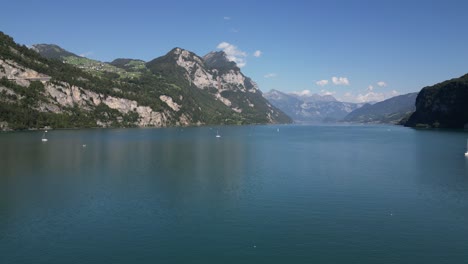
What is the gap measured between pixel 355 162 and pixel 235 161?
2930cm

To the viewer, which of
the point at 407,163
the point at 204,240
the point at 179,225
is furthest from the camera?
the point at 407,163

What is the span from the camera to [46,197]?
50.7 metres

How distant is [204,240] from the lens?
34.8 metres

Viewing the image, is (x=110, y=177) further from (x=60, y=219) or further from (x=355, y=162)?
(x=355, y=162)

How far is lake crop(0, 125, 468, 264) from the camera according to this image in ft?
105

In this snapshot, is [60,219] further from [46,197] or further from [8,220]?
[46,197]

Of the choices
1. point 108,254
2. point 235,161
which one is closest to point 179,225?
point 108,254

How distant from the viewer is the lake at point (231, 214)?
32031 mm

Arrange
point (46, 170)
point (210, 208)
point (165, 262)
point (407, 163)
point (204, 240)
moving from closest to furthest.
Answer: point (165, 262) < point (204, 240) < point (210, 208) < point (46, 170) < point (407, 163)

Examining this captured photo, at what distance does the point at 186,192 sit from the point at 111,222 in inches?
629

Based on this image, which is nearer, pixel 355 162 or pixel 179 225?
pixel 179 225

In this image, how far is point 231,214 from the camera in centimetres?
4334

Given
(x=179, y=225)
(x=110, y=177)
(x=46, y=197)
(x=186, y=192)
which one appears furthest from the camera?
(x=110, y=177)

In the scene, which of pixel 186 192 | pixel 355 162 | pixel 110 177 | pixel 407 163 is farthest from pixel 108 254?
pixel 407 163
